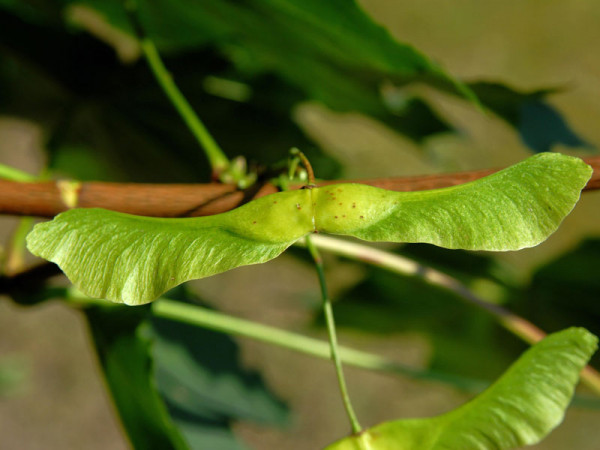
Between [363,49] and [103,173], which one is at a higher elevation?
[363,49]

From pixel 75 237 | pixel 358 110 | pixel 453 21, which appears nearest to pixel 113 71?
pixel 358 110

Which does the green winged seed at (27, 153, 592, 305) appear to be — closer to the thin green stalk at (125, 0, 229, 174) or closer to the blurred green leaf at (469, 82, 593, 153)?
the thin green stalk at (125, 0, 229, 174)

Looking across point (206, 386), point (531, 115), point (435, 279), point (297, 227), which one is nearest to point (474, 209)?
point (297, 227)

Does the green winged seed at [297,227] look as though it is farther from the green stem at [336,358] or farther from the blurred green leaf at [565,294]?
the blurred green leaf at [565,294]

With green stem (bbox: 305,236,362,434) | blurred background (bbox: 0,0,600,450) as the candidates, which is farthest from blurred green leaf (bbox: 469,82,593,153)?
green stem (bbox: 305,236,362,434)

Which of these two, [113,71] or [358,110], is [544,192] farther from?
[113,71]

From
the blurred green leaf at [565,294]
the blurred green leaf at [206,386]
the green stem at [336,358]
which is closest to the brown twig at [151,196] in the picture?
the green stem at [336,358]
